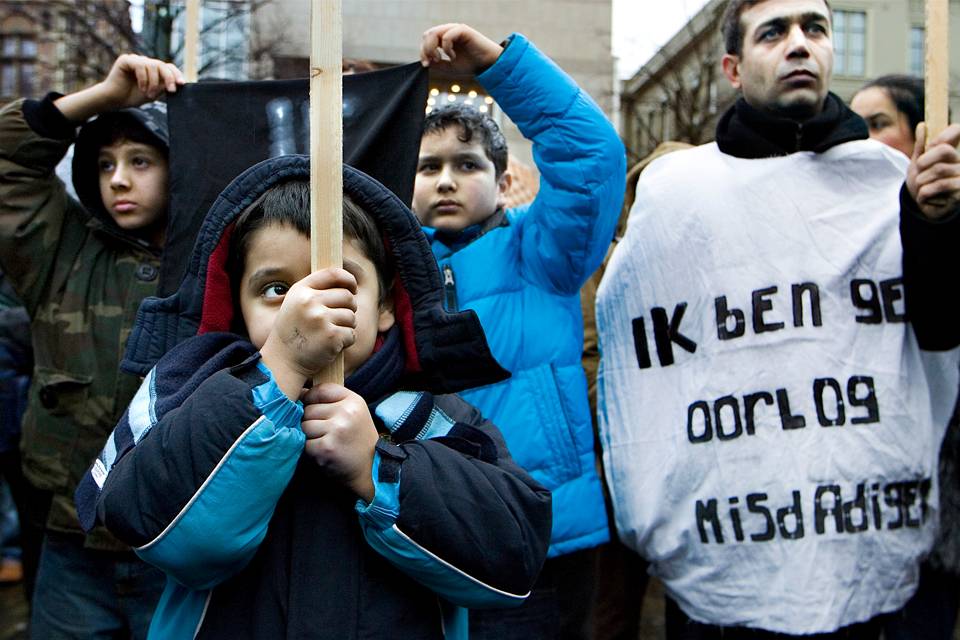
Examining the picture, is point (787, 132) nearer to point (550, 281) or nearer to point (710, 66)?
point (550, 281)

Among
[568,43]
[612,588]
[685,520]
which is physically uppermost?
[568,43]

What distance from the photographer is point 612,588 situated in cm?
339

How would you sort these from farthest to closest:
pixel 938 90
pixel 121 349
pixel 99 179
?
pixel 99 179 → pixel 121 349 → pixel 938 90

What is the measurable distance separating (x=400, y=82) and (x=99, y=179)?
953mm

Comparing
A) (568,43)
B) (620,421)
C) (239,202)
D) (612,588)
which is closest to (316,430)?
(239,202)

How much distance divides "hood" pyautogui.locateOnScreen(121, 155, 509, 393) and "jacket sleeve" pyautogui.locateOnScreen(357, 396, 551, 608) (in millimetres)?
149

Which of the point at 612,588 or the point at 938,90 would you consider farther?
the point at 612,588

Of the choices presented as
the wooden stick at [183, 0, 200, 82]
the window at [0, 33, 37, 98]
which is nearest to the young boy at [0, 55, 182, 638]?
the wooden stick at [183, 0, 200, 82]

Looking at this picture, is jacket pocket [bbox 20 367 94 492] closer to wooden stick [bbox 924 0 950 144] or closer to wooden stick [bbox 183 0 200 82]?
wooden stick [bbox 183 0 200 82]

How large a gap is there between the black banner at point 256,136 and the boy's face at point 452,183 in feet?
1.64

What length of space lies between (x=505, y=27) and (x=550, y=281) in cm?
1917

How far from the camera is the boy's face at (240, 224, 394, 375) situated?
4.82 ft

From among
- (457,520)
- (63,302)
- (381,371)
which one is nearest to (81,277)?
(63,302)

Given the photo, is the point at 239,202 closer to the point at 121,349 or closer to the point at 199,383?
the point at 199,383
